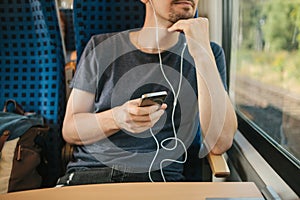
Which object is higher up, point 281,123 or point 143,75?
point 143,75

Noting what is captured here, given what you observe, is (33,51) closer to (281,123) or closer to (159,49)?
(159,49)

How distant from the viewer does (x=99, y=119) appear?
1.22m

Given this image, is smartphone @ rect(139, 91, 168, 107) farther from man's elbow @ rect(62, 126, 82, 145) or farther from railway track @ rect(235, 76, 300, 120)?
railway track @ rect(235, 76, 300, 120)

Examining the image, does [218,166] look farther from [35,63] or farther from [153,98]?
[35,63]

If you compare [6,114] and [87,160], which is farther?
[6,114]

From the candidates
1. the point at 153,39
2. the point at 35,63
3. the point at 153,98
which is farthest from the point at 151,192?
the point at 35,63

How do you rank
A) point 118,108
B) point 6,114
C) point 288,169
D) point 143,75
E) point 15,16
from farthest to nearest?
point 15,16
point 6,114
point 143,75
point 118,108
point 288,169

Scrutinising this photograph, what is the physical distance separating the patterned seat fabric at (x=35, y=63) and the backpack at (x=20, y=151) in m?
0.11

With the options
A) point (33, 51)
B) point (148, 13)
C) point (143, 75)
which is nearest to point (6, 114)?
point (33, 51)

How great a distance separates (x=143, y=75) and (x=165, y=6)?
0.28m

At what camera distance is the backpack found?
1.25 meters

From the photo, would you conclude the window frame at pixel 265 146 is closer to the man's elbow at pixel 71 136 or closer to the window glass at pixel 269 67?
the window glass at pixel 269 67

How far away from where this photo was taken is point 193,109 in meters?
1.29

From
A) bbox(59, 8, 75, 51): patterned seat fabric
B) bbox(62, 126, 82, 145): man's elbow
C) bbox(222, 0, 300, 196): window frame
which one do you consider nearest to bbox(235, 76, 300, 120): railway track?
bbox(222, 0, 300, 196): window frame
